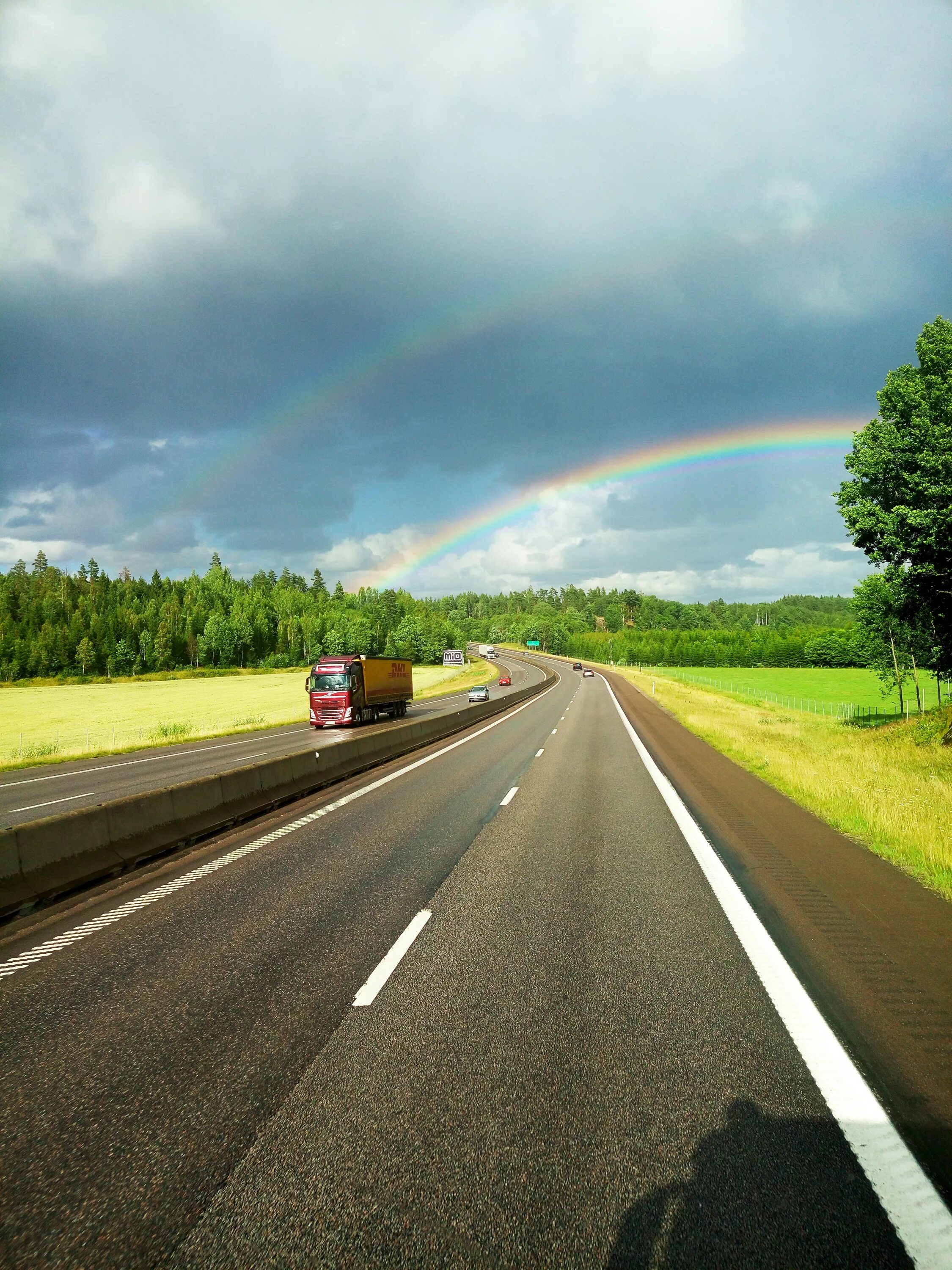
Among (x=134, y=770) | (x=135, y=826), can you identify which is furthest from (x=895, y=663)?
(x=135, y=826)

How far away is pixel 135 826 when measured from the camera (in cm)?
903

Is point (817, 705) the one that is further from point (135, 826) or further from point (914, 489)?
point (135, 826)

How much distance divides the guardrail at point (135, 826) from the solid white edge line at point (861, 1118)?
6.98 metres

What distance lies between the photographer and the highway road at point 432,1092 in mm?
2723

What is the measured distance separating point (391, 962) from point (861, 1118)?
3258 millimetres

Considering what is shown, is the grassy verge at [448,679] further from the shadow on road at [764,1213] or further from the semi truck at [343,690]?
the shadow on road at [764,1213]

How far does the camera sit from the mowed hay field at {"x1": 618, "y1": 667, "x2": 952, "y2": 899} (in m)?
8.96

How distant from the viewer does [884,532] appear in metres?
24.7

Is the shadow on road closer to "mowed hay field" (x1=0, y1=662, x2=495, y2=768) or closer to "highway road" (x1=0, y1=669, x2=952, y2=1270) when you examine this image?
"highway road" (x1=0, y1=669, x2=952, y2=1270)

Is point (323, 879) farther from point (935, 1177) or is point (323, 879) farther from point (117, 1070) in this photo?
point (935, 1177)

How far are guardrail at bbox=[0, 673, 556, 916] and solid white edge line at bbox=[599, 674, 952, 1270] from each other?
6983 mm

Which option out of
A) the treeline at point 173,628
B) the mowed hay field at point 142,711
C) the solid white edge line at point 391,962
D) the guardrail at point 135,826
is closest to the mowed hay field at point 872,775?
the solid white edge line at point 391,962

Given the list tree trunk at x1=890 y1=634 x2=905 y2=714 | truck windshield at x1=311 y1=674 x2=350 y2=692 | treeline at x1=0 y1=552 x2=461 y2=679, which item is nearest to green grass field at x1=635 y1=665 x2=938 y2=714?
tree trunk at x1=890 y1=634 x2=905 y2=714

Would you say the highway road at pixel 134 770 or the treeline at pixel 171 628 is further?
the treeline at pixel 171 628
